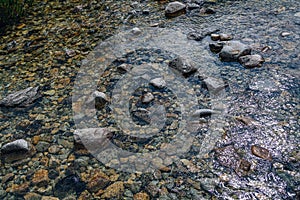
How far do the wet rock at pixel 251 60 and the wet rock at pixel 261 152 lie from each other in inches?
48.0

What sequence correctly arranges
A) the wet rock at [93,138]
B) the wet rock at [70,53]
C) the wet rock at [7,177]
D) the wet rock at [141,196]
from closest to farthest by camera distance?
the wet rock at [141,196], the wet rock at [7,177], the wet rock at [93,138], the wet rock at [70,53]

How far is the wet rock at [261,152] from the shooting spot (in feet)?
7.96

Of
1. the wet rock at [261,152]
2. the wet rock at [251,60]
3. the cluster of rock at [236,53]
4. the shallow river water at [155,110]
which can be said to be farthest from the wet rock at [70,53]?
the wet rock at [261,152]

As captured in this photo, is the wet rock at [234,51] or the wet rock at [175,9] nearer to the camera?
the wet rock at [234,51]

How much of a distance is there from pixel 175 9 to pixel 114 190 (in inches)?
133

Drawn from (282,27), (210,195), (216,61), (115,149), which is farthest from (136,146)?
(282,27)

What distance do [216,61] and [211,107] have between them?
862 mm

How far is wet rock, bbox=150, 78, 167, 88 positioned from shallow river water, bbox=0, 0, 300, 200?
13 mm

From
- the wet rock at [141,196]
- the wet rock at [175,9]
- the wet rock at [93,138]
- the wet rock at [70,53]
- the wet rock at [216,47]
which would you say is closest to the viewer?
the wet rock at [141,196]

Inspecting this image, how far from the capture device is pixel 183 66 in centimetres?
354

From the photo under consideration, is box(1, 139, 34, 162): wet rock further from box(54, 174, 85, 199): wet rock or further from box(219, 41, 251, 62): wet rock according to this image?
box(219, 41, 251, 62): wet rock

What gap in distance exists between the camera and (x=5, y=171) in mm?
2539

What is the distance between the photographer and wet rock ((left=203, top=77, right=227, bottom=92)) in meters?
3.19

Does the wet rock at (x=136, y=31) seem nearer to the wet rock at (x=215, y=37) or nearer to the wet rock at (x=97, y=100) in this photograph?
the wet rock at (x=215, y=37)
